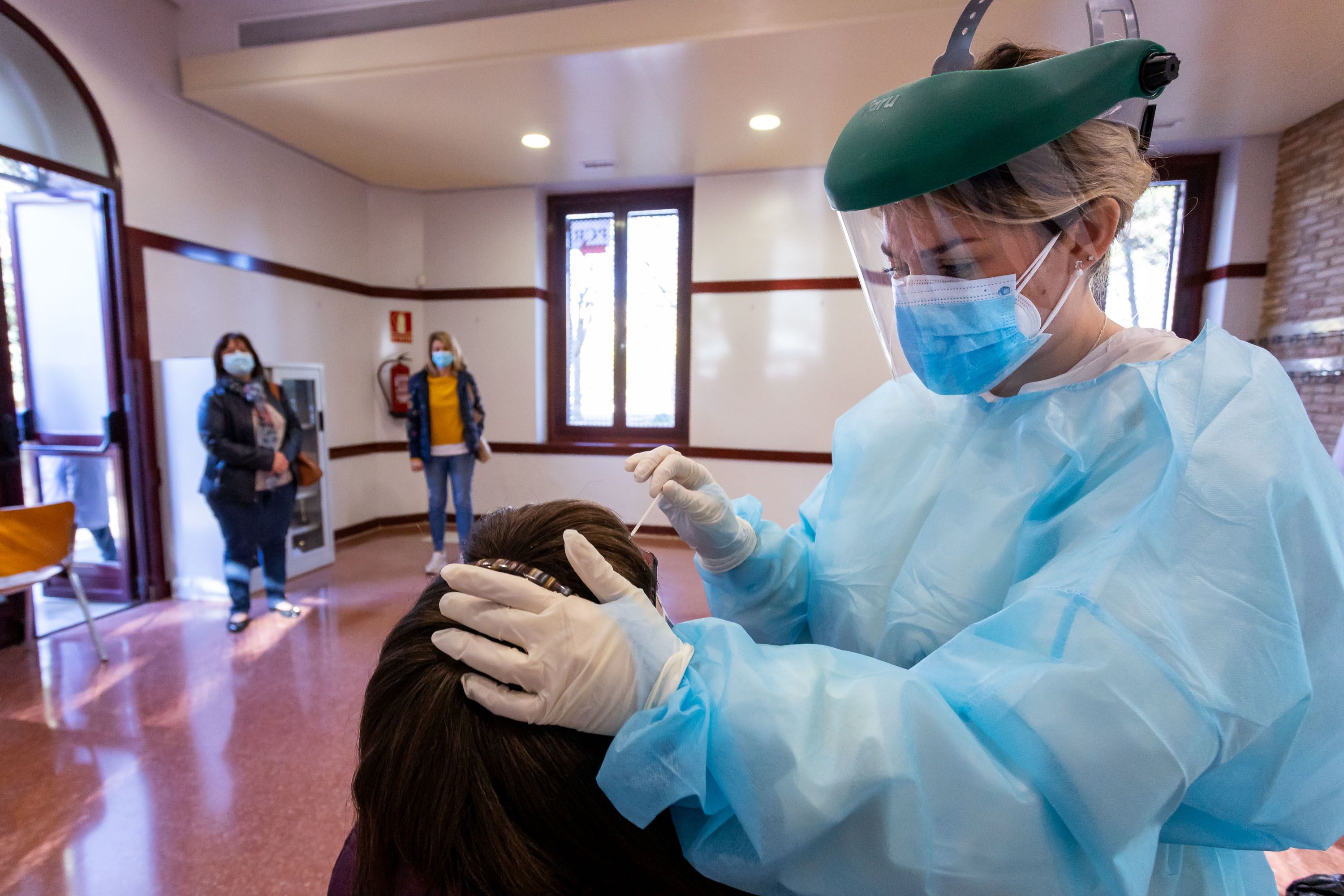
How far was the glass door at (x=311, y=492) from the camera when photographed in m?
3.96

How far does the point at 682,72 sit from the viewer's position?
3.09 metres

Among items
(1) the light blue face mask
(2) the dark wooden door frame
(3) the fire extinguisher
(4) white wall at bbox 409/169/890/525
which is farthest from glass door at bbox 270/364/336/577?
(2) the dark wooden door frame

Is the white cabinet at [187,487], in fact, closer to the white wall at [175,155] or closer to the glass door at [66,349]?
the glass door at [66,349]

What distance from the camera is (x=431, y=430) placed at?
4.13 meters

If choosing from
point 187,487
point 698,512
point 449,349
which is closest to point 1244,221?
point 698,512

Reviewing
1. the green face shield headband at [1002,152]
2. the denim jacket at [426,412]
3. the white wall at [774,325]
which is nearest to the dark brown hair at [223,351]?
the denim jacket at [426,412]

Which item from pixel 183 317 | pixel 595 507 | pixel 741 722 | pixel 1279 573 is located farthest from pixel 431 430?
pixel 1279 573

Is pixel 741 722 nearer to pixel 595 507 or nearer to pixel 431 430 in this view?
pixel 595 507

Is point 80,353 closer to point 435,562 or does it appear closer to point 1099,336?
point 435,562

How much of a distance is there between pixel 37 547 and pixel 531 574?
3128 mm

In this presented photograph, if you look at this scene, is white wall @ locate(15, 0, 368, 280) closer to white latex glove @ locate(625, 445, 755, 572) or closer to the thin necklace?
white latex glove @ locate(625, 445, 755, 572)

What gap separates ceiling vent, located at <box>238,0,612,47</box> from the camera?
3.00m

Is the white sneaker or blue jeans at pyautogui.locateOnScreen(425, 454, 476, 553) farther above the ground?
blue jeans at pyautogui.locateOnScreen(425, 454, 476, 553)

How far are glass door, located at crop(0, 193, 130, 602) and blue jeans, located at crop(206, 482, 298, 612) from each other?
0.78m
